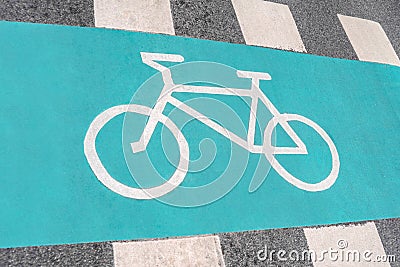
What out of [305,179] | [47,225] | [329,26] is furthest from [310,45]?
[47,225]

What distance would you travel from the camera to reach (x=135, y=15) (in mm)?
3801

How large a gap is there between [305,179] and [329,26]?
6.87ft

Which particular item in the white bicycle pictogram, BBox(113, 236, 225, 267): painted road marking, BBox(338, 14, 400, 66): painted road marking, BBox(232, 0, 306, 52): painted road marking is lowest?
BBox(113, 236, 225, 267): painted road marking

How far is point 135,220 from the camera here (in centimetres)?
285

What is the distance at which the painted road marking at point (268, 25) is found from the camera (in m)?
4.25

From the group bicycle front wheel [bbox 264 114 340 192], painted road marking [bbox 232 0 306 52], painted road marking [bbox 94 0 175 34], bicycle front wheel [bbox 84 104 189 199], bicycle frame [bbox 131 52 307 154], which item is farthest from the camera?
painted road marking [bbox 232 0 306 52]

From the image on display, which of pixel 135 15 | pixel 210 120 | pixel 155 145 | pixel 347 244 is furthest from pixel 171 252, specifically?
pixel 135 15

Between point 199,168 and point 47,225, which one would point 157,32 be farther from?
point 47,225

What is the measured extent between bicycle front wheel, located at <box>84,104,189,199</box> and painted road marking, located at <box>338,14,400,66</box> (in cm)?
256

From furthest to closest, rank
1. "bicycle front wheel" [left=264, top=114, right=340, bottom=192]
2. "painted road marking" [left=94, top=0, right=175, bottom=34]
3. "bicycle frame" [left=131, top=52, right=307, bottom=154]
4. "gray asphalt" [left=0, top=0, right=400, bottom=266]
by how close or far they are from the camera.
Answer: "painted road marking" [left=94, top=0, right=175, bottom=34], "bicycle front wheel" [left=264, top=114, right=340, bottom=192], "bicycle frame" [left=131, top=52, right=307, bottom=154], "gray asphalt" [left=0, top=0, right=400, bottom=266]

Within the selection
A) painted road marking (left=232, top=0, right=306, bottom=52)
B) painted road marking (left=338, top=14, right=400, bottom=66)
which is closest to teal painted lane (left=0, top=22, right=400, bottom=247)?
painted road marking (left=232, top=0, right=306, bottom=52)

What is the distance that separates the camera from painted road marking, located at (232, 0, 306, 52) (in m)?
4.25

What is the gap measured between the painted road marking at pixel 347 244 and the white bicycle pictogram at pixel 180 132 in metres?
0.36

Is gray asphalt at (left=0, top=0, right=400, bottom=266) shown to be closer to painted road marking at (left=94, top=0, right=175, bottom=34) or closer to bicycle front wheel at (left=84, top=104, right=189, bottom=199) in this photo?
painted road marking at (left=94, top=0, right=175, bottom=34)
